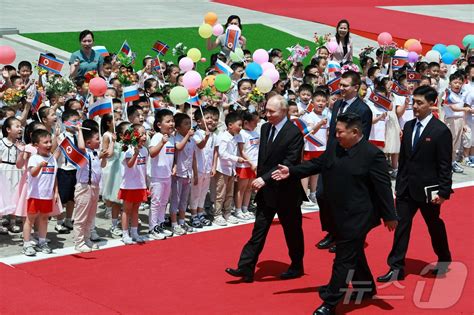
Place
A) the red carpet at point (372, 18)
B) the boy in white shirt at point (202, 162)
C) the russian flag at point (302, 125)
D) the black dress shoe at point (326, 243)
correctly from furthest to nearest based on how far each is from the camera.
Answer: the red carpet at point (372, 18) → the russian flag at point (302, 125) → the boy in white shirt at point (202, 162) → the black dress shoe at point (326, 243)

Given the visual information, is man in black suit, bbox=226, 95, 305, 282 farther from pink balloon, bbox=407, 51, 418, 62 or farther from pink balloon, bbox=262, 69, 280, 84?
pink balloon, bbox=407, 51, 418, 62

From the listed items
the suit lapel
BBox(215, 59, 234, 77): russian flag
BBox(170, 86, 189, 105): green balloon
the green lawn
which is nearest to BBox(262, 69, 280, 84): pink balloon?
BBox(215, 59, 234, 77): russian flag

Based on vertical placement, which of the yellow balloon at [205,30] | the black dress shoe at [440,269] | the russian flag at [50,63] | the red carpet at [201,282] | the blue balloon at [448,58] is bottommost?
the red carpet at [201,282]

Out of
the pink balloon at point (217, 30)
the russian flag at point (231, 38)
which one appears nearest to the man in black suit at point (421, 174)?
the russian flag at point (231, 38)

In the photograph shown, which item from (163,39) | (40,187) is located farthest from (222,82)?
(163,39)

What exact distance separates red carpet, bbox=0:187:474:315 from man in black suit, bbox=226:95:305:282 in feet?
1.15

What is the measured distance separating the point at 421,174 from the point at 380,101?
16.2 ft

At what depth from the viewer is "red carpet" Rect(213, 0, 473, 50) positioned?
2736 cm

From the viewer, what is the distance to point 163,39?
2431cm

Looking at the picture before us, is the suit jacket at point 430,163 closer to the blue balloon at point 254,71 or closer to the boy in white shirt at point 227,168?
the boy in white shirt at point 227,168

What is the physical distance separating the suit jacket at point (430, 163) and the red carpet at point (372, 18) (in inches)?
631

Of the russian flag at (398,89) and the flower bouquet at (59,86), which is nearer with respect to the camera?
the flower bouquet at (59,86)

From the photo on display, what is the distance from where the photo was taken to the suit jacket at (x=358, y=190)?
8859 millimetres

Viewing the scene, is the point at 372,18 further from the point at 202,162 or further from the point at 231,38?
the point at 202,162
